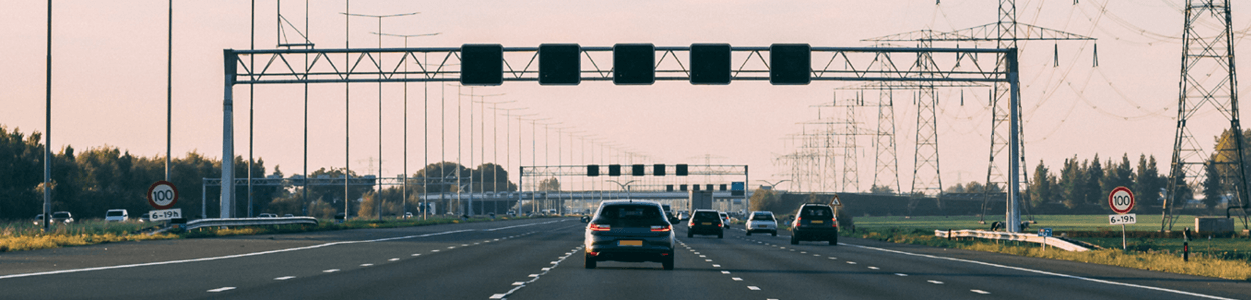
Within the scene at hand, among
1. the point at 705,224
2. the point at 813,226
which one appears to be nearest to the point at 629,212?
the point at 813,226

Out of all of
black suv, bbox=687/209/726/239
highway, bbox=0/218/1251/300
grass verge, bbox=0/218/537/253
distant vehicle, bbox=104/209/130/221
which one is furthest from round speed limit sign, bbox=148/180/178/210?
distant vehicle, bbox=104/209/130/221

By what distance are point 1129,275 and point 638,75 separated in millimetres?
20951

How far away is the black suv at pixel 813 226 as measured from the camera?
41.6 m

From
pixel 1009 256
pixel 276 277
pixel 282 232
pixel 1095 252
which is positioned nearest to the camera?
pixel 276 277

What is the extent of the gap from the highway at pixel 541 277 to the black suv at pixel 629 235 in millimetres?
363

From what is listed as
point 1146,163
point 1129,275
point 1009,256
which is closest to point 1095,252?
point 1009,256

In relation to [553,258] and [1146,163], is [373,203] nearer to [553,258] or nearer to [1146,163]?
[1146,163]

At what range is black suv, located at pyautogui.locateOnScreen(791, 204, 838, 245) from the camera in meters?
41.6

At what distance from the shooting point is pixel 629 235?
22.7m

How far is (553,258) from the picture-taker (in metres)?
28.2

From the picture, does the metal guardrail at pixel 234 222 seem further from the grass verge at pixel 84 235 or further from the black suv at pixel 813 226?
the black suv at pixel 813 226

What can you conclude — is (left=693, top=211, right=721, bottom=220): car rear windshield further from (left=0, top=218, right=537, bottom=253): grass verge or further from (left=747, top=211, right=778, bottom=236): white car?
(left=0, top=218, right=537, bottom=253): grass verge

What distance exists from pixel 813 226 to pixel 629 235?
2016 cm

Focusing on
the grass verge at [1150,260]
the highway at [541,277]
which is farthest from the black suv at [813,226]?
the highway at [541,277]
